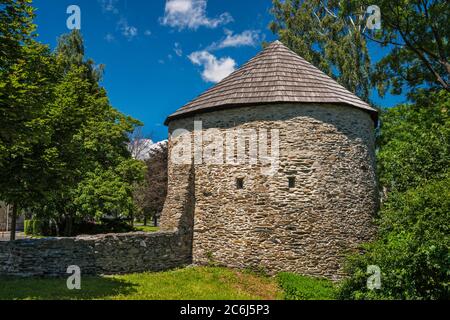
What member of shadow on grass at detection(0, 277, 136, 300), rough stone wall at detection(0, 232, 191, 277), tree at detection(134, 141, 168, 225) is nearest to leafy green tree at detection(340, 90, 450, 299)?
rough stone wall at detection(0, 232, 191, 277)

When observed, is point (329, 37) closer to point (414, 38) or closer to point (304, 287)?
point (414, 38)

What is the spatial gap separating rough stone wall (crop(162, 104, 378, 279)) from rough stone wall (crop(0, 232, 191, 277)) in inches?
34.7

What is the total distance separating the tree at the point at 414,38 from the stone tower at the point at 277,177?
6.61 metres

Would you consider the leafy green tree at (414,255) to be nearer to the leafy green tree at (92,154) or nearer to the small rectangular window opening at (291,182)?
the small rectangular window opening at (291,182)

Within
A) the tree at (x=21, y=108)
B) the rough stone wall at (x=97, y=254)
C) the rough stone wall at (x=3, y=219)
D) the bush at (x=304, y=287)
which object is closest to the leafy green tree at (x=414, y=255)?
the bush at (x=304, y=287)

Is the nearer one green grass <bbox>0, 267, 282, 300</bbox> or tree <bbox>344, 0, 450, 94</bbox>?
green grass <bbox>0, 267, 282, 300</bbox>

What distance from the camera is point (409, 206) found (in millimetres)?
11406

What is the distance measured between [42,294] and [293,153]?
27.5 feet

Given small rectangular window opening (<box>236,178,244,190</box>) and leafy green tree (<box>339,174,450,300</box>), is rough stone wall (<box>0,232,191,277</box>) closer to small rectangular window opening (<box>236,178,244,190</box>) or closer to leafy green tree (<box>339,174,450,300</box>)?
small rectangular window opening (<box>236,178,244,190</box>)

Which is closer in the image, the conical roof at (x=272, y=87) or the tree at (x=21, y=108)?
the tree at (x=21, y=108)

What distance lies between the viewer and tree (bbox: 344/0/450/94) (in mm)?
17516

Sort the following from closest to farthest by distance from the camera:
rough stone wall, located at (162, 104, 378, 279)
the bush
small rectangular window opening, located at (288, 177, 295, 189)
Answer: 1. the bush
2. rough stone wall, located at (162, 104, 378, 279)
3. small rectangular window opening, located at (288, 177, 295, 189)

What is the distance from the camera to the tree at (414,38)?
17516mm

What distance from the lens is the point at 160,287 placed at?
9906 mm
